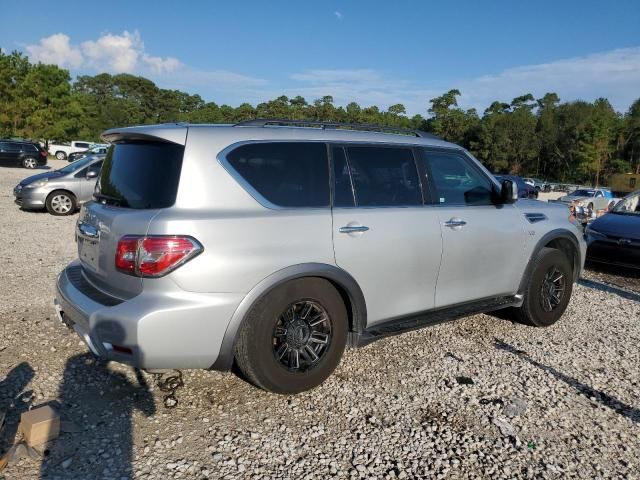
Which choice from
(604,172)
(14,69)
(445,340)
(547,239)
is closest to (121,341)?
(445,340)

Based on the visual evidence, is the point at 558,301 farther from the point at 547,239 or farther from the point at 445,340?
the point at 445,340

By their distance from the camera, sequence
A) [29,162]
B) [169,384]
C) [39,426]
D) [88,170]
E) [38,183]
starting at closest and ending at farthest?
[39,426] → [169,384] → [38,183] → [88,170] → [29,162]

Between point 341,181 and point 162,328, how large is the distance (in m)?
1.60

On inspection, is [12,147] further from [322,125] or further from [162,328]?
[162,328]

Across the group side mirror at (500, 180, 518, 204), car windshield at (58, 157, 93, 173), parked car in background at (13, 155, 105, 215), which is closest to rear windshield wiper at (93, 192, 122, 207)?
side mirror at (500, 180, 518, 204)

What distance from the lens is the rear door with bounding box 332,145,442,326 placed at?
11.6ft

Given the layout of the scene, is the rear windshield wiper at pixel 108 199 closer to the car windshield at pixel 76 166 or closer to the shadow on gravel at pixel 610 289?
the shadow on gravel at pixel 610 289

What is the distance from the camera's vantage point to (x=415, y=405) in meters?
3.45

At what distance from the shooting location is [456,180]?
4418 millimetres

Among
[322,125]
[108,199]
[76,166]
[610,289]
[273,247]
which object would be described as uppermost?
[322,125]

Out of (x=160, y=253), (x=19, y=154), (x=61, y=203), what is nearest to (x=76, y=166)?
(x=61, y=203)

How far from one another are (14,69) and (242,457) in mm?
49753

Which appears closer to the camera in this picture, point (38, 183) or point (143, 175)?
point (143, 175)

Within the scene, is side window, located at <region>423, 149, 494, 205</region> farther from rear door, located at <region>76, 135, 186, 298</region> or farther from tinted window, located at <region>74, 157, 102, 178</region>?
tinted window, located at <region>74, 157, 102, 178</region>
